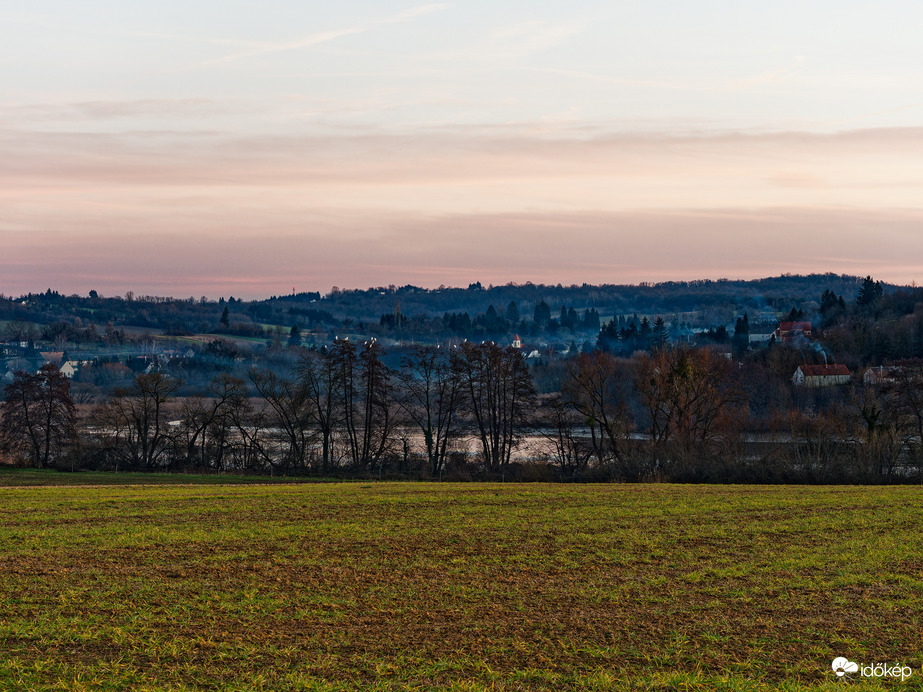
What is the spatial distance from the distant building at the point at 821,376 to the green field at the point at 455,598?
81.8 metres

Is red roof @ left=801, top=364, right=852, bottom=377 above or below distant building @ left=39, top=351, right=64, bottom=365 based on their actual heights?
above

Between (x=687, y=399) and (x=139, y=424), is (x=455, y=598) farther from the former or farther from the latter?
(x=139, y=424)

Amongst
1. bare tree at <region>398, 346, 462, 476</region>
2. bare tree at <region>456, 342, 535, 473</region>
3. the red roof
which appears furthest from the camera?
the red roof

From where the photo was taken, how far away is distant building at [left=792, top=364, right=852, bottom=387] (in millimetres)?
100875

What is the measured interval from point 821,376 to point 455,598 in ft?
325

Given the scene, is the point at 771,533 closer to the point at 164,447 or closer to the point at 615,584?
the point at 615,584

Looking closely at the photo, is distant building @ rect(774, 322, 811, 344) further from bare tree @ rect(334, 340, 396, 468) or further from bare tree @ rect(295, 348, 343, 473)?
bare tree @ rect(295, 348, 343, 473)

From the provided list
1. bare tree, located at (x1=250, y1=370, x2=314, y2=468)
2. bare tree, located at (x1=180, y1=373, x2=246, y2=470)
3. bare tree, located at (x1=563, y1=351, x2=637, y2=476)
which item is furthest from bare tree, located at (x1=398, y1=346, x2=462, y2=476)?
bare tree, located at (x1=180, y1=373, x2=246, y2=470)

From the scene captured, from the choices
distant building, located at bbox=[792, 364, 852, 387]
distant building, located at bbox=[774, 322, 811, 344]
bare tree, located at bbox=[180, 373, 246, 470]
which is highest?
distant building, located at bbox=[774, 322, 811, 344]

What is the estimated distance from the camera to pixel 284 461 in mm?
58938

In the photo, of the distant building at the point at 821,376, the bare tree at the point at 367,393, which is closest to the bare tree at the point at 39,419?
the bare tree at the point at 367,393

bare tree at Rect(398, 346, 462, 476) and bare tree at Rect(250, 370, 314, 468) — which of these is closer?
bare tree at Rect(250, 370, 314, 468)

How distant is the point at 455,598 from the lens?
1378 centimetres

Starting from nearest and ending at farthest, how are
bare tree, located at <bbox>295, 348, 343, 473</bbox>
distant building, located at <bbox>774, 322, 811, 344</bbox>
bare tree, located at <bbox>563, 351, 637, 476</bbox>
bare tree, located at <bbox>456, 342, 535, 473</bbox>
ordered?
bare tree, located at <bbox>563, 351, 637, 476</bbox>
bare tree, located at <bbox>295, 348, 343, 473</bbox>
bare tree, located at <bbox>456, 342, 535, 473</bbox>
distant building, located at <bbox>774, 322, 811, 344</bbox>
